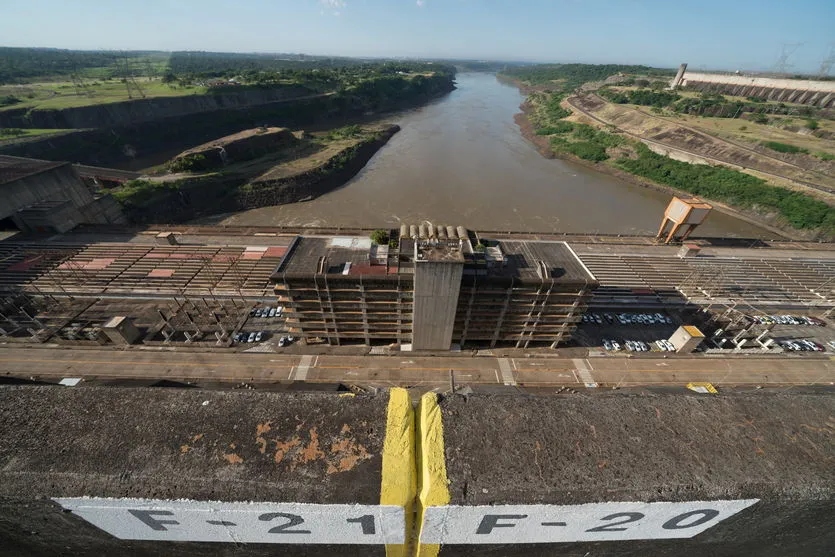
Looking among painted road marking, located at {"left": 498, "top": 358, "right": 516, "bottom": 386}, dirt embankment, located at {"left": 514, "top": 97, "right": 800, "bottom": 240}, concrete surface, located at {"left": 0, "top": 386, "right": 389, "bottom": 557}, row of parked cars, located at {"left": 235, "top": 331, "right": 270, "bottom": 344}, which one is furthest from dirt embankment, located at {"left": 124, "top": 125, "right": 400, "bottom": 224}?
dirt embankment, located at {"left": 514, "top": 97, "right": 800, "bottom": 240}

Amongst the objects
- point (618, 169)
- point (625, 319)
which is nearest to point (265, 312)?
point (625, 319)

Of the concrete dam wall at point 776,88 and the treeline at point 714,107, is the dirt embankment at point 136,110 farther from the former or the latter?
the concrete dam wall at point 776,88

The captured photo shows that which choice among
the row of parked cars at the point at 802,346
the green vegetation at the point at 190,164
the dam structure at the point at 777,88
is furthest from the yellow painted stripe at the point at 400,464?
the dam structure at the point at 777,88

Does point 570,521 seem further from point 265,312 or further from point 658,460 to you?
point 265,312

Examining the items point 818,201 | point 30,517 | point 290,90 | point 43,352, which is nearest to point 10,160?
point 43,352

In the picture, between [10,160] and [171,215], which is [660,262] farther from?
[10,160]

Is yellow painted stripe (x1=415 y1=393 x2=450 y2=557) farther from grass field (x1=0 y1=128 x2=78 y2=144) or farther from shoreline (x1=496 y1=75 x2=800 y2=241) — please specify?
grass field (x1=0 y1=128 x2=78 y2=144)
